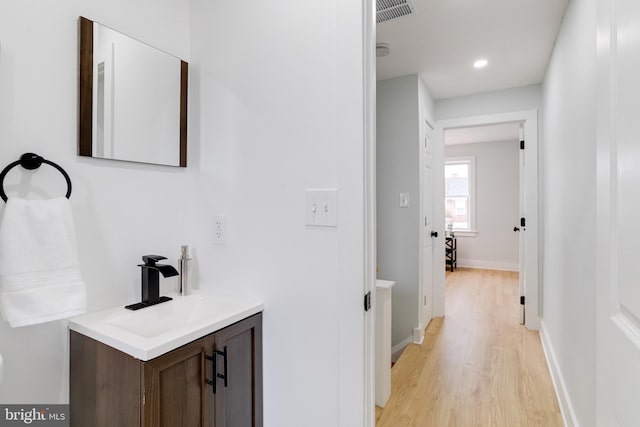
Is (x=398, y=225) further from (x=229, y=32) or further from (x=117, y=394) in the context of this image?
(x=117, y=394)

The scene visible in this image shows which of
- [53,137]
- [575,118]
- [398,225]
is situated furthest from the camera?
[398,225]

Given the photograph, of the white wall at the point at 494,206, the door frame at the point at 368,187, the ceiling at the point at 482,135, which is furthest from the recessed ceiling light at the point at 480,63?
the white wall at the point at 494,206

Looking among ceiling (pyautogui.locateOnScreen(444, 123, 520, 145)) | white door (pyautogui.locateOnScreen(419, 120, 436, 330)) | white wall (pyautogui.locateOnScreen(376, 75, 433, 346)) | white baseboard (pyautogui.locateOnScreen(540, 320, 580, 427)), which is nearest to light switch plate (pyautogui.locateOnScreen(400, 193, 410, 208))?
white wall (pyautogui.locateOnScreen(376, 75, 433, 346))

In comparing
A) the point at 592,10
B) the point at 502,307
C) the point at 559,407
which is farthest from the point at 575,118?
the point at 502,307

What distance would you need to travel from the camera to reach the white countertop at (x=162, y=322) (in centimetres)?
91

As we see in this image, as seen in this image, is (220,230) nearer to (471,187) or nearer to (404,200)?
(404,200)

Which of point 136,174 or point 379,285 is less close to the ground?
point 136,174

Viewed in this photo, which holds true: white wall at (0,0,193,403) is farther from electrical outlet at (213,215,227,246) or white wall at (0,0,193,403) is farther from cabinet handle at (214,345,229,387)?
cabinet handle at (214,345,229,387)

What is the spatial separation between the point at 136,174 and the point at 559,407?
2691mm

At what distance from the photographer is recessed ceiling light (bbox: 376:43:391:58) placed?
2438 millimetres

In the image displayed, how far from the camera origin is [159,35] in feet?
4.49

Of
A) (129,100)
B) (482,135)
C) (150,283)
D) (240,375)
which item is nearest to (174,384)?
(240,375)

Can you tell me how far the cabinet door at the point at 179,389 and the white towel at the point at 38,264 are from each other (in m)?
0.35

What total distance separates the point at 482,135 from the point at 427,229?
3.19 meters
